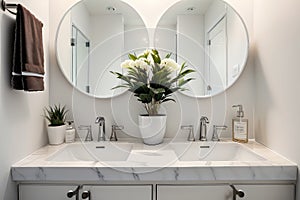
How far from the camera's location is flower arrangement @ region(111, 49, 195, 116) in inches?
57.7

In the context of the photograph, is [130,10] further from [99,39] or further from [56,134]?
[56,134]

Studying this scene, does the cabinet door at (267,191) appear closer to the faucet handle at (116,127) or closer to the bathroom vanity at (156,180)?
the bathroom vanity at (156,180)

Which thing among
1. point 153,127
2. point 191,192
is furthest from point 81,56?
point 191,192

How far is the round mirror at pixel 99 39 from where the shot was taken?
62.2 inches

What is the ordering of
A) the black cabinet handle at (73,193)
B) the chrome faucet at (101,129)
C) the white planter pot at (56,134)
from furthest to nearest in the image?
the chrome faucet at (101,129), the white planter pot at (56,134), the black cabinet handle at (73,193)

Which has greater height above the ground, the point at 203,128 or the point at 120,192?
the point at 203,128

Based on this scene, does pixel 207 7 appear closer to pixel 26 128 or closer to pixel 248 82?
pixel 248 82

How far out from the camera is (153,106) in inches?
59.0

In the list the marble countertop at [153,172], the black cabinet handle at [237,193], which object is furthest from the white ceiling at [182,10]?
the black cabinet handle at [237,193]

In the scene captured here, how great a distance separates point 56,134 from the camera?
4.83 feet

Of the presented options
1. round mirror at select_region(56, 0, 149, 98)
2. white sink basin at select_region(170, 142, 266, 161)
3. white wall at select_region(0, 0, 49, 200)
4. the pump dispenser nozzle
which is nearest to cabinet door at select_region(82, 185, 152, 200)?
white wall at select_region(0, 0, 49, 200)

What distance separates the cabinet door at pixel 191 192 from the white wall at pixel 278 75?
35 cm

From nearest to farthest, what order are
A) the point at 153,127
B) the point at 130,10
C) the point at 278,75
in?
the point at 278,75, the point at 153,127, the point at 130,10

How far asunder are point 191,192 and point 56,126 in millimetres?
886
